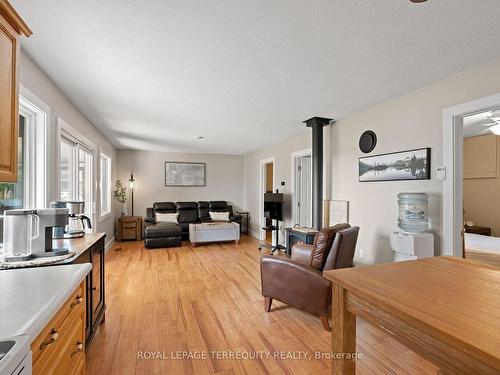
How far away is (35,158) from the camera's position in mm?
2383

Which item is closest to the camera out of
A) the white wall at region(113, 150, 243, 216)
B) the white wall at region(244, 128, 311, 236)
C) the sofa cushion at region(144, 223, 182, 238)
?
the white wall at region(244, 128, 311, 236)

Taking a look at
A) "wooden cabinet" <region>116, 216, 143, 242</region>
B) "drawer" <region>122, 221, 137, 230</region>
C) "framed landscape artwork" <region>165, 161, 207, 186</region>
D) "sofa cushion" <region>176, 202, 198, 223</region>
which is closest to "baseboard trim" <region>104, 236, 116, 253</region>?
"wooden cabinet" <region>116, 216, 143, 242</region>

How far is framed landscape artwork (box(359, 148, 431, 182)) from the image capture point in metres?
2.69

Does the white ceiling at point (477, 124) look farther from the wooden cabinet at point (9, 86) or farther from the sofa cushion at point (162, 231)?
the sofa cushion at point (162, 231)

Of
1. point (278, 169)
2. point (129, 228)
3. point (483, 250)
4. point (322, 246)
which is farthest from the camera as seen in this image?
point (129, 228)

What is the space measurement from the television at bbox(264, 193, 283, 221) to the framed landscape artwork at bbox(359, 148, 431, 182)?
6.80ft

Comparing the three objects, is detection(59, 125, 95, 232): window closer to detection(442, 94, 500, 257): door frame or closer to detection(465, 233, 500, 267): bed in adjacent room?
detection(442, 94, 500, 257): door frame

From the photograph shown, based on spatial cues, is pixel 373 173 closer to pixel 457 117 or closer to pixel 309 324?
pixel 457 117

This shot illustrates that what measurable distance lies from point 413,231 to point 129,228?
5875 mm

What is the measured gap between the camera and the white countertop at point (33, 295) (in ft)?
2.69

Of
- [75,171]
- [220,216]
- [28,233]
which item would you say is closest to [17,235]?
[28,233]

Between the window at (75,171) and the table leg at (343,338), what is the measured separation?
3093 mm

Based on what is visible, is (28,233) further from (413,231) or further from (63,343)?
(413,231)

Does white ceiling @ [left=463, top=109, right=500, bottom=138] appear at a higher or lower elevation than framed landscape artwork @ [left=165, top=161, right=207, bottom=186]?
higher
